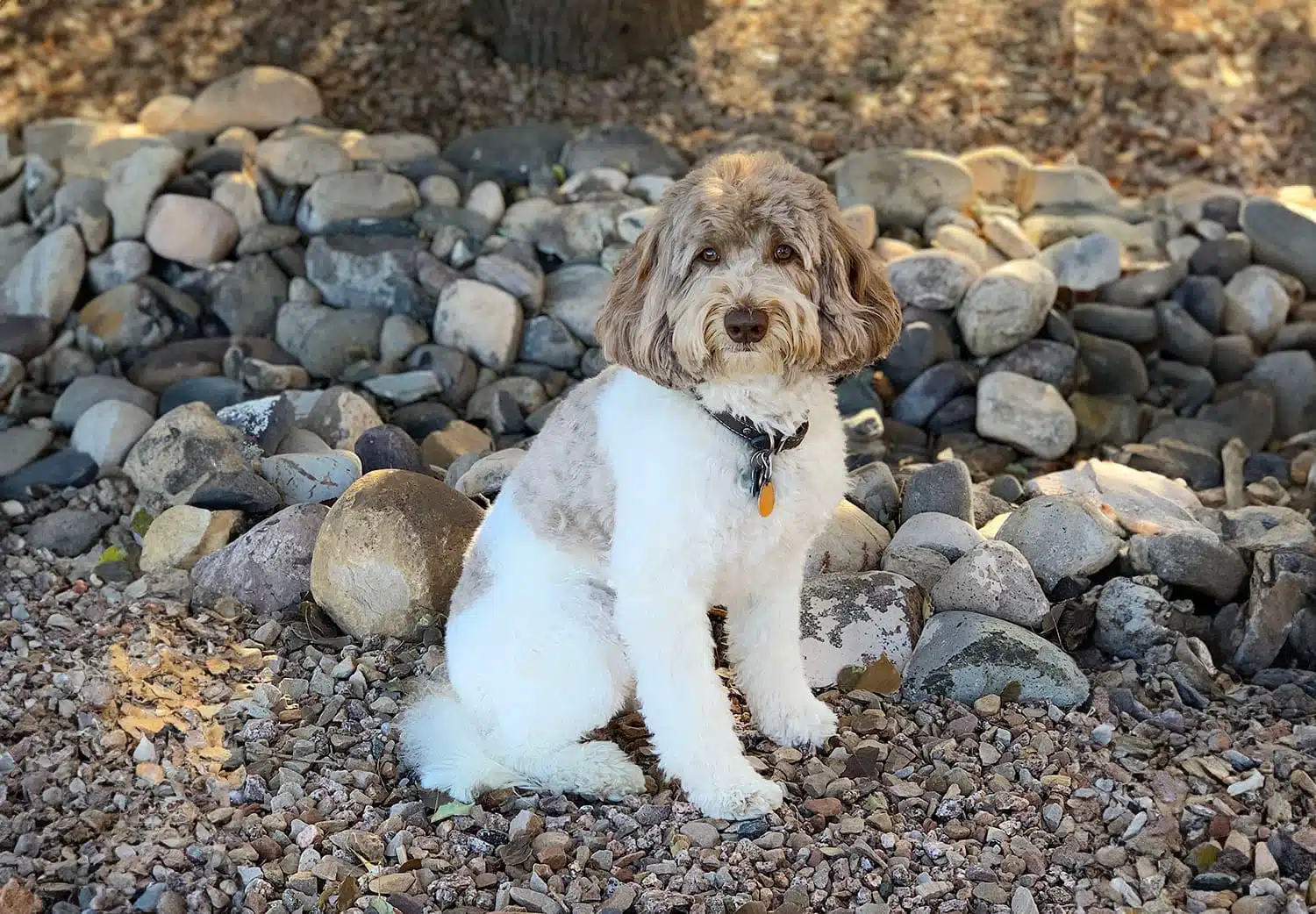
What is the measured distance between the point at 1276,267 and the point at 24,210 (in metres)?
7.30

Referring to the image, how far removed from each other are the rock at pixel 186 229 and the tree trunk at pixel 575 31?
8.93ft

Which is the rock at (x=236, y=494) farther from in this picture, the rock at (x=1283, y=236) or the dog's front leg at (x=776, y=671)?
the rock at (x=1283, y=236)

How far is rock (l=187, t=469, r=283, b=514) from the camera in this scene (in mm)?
5598

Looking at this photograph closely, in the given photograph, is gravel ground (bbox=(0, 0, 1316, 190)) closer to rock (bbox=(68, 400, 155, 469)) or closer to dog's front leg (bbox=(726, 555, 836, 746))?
rock (bbox=(68, 400, 155, 469))

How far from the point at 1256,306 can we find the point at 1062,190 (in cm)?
139

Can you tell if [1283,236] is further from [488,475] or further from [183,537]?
[183,537]

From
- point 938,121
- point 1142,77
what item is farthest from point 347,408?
point 1142,77

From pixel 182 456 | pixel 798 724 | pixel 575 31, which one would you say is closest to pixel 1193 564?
pixel 798 724

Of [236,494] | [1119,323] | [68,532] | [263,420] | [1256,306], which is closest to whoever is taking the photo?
[236,494]

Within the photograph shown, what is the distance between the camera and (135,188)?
24.2 ft

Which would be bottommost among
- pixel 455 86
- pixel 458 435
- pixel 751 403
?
pixel 458 435

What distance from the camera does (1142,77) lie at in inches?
378

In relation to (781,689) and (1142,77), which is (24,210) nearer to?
(781,689)

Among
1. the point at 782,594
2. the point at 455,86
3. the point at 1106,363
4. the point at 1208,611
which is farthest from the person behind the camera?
the point at 455,86
